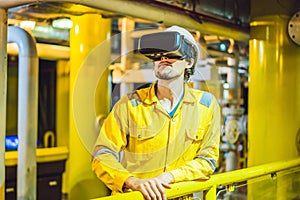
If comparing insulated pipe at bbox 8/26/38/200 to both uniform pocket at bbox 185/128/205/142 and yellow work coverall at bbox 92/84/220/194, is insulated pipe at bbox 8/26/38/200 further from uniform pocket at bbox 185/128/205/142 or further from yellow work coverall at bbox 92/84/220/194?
uniform pocket at bbox 185/128/205/142

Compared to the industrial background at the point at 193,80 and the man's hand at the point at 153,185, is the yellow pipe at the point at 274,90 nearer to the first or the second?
the industrial background at the point at 193,80

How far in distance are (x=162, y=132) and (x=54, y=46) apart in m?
2.54

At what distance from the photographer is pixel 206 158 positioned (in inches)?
62.4

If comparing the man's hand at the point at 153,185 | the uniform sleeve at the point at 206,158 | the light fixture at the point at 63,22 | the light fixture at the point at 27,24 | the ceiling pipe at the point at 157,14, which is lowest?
the man's hand at the point at 153,185

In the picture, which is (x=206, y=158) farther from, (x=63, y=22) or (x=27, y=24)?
(x=27, y=24)

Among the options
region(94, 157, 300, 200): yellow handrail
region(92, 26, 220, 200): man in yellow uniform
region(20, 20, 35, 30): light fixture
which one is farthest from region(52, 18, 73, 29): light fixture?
region(94, 157, 300, 200): yellow handrail

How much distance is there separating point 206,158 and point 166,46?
43 centimetres

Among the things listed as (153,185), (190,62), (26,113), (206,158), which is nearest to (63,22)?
(26,113)

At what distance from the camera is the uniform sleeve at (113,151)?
148cm

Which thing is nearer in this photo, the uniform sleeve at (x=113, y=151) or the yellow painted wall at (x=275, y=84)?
the uniform sleeve at (x=113, y=151)

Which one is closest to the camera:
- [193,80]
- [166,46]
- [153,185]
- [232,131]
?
[153,185]

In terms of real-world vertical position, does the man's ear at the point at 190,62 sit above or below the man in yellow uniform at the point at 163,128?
above

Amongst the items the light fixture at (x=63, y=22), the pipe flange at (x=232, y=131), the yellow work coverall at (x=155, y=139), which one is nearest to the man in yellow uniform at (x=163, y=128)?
the yellow work coverall at (x=155, y=139)

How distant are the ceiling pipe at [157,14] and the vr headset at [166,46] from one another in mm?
319
